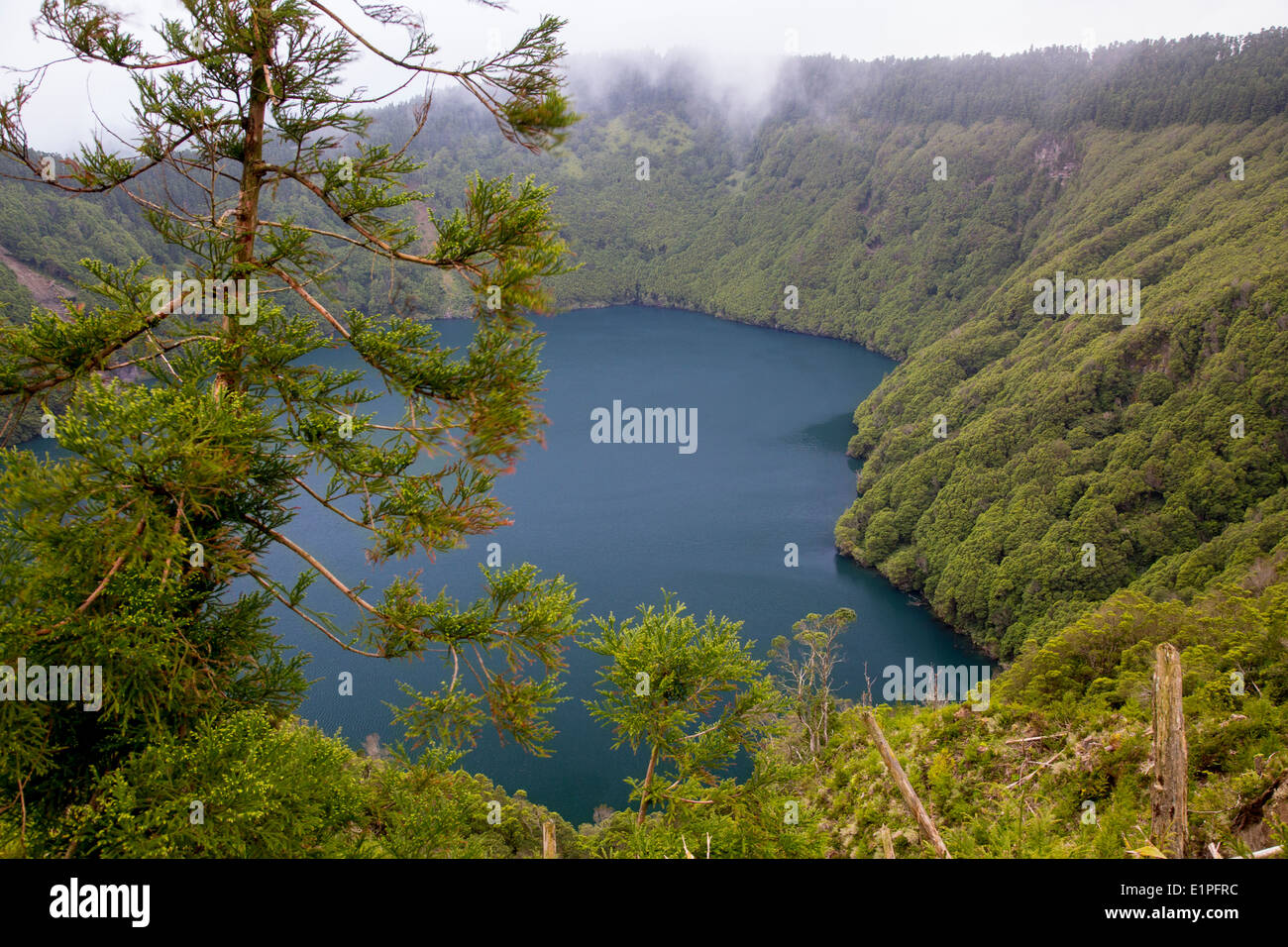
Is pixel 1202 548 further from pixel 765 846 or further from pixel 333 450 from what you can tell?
pixel 333 450

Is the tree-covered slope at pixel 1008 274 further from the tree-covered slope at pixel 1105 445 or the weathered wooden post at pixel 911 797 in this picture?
the weathered wooden post at pixel 911 797

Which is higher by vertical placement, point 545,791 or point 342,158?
point 342,158

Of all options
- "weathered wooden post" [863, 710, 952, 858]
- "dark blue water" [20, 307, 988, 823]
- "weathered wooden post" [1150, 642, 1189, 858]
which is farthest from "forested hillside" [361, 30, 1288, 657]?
"weathered wooden post" [1150, 642, 1189, 858]

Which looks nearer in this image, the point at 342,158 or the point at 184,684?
the point at 184,684

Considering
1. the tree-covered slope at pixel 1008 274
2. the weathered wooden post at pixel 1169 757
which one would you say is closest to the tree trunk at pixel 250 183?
the tree-covered slope at pixel 1008 274
